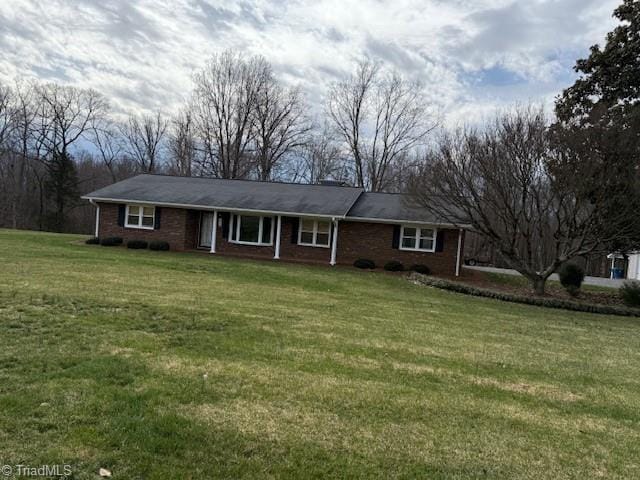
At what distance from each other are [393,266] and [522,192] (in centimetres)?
662

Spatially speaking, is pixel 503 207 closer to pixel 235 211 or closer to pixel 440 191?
pixel 440 191

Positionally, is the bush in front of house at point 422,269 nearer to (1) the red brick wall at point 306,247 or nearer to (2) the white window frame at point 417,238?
(1) the red brick wall at point 306,247

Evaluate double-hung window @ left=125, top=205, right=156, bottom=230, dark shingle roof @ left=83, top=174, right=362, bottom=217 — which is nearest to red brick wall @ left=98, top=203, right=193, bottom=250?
double-hung window @ left=125, top=205, right=156, bottom=230

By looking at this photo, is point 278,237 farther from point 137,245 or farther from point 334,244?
point 137,245

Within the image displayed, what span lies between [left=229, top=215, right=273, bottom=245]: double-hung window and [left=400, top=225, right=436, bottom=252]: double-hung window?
6392 millimetres

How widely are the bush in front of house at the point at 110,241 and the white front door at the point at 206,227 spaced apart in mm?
3857

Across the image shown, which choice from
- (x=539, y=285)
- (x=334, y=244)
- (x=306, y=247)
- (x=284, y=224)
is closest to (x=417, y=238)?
(x=334, y=244)

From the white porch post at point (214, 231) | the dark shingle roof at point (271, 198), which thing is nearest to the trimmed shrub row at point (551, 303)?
the dark shingle roof at point (271, 198)

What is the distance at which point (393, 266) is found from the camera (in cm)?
2248

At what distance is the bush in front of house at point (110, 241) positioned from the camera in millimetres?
24203

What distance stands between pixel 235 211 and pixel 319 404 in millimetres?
20345

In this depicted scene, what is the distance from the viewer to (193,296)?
10.8m

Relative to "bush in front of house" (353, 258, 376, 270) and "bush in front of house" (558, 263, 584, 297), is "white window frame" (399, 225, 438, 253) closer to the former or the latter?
"bush in front of house" (353, 258, 376, 270)

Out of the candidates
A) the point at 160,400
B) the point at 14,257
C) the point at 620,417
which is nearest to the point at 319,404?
the point at 160,400
